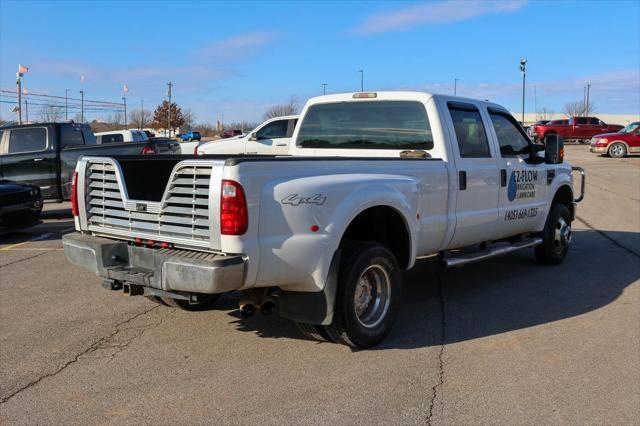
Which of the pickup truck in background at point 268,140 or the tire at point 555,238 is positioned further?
the pickup truck in background at point 268,140

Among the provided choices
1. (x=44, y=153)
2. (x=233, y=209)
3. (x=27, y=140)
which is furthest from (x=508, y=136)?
(x=27, y=140)

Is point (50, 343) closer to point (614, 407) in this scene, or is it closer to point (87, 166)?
point (87, 166)

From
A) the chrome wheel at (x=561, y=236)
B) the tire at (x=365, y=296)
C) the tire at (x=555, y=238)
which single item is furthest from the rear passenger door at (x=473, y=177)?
the chrome wheel at (x=561, y=236)

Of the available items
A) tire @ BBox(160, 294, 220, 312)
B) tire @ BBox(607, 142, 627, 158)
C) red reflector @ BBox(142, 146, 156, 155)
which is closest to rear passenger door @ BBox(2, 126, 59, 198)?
red reflector @ BBox(142, 146, 156, 155)

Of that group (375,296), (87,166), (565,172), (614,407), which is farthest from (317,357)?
(565,172)

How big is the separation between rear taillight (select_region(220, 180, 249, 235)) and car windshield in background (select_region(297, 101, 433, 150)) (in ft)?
8.61

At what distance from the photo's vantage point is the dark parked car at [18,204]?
971 cm

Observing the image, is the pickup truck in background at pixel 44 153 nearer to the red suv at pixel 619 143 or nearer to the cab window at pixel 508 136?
the cab window at pixel 508 136

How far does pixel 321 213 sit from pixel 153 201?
1330 mm

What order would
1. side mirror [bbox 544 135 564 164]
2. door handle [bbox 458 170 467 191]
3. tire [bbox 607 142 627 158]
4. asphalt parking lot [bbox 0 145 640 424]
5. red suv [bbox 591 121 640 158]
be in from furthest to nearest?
tire [bbox 607 142 627 158] < red suv [bbox 591 121 640 158] < side mirror [bbox 544 135 564 164] < door handle [bbox 458 170 467 191] < asphalt parking lot [bbox 0 145 640 424]

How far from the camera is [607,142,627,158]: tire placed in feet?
96.0

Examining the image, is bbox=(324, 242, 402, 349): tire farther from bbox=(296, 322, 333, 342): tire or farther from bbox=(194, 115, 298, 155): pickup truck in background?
bbox=(194, 115, 298, 155): pickup truck in background

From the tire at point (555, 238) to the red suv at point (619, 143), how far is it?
954 inches

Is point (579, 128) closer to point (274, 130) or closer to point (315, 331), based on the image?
point (274, 130)
